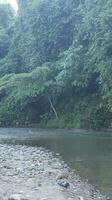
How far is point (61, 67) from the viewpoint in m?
38.8

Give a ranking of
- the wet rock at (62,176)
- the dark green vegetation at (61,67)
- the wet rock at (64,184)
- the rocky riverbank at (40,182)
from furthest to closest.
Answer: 1. the dark green vegetation at (61,67)
2. the wet rock at (62,176)
3. the wet rock at (64,184)
4. the rocky riverbank at (40,182)

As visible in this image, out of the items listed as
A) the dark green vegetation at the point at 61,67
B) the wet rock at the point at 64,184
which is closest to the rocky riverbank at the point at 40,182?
the wet rock at the point at 64,184

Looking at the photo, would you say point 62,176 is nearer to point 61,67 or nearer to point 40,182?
point 40,182

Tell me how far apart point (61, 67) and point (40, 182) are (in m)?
28.1

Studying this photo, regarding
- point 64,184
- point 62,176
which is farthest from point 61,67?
point 64,184

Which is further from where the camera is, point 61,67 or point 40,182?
point 61,67

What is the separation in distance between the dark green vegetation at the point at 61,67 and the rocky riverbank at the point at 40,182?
14.8m

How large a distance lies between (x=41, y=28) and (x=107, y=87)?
53.1 ft

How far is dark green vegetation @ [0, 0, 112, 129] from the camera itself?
31.8 metres

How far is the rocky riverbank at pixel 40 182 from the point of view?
9703 millimetres

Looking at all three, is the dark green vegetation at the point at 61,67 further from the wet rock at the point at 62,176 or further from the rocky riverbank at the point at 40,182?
the wet rock at the point at 62,176

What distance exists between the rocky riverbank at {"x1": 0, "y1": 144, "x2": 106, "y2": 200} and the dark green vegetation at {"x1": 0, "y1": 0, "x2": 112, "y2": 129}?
14754mm

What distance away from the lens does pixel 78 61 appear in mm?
35844

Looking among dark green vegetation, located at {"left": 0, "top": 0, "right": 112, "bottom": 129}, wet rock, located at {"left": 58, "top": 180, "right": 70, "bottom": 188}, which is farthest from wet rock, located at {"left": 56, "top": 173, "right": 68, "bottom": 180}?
dark green vegetation, located at {"left": 0, "top": 0, "right": 112, "bottom": 129}
